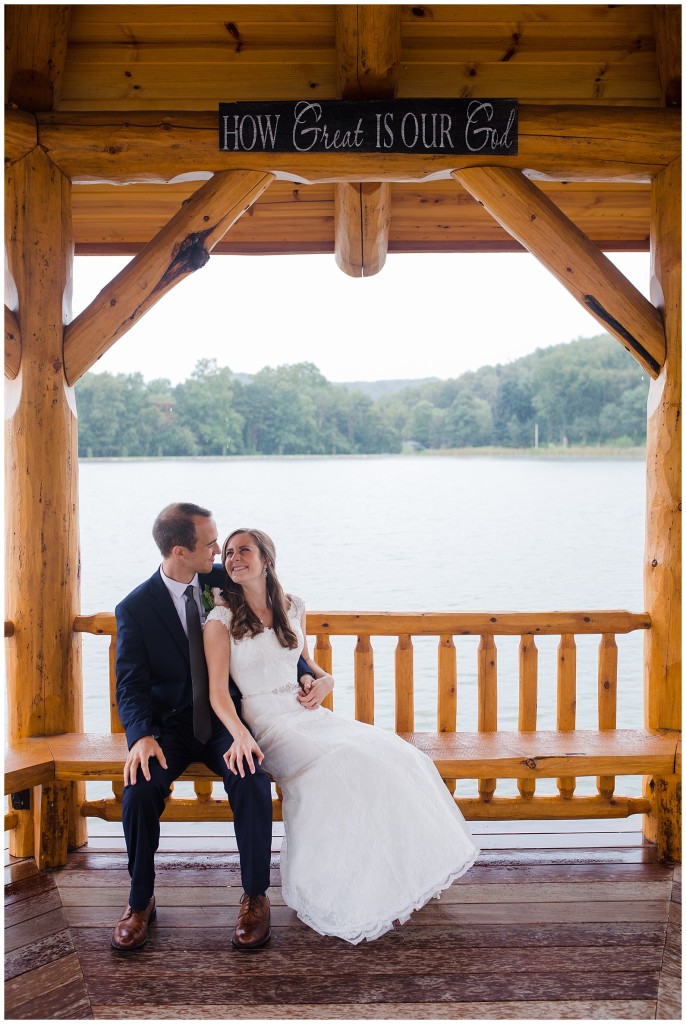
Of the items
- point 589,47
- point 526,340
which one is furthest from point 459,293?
point 589,47

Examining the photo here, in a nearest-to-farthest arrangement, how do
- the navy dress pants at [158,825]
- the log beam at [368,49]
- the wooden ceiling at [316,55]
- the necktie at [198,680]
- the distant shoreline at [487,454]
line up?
1. the navy dress pants at [158,825]
2. the necktie at [198,680]
3. the log beam at [368,49]
4. the wooden ceiling at [316,55]
5. the distant shoreline at [487,454]

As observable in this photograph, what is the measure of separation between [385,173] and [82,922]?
3177mm

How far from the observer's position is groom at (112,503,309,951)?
2814 millimetres

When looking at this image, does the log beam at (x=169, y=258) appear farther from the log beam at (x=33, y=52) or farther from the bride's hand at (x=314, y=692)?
the bride's hand at (x=314, y=692)

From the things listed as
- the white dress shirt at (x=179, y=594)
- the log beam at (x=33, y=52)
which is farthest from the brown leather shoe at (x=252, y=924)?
the log beam at (x=33, y=52)

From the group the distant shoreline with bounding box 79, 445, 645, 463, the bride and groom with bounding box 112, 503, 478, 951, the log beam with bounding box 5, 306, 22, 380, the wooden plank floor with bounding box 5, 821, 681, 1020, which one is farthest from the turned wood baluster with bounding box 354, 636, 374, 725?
the distant shoreline with bounding box 79, 445, 645, 463

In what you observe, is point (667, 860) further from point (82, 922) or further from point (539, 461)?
point (539, 461)

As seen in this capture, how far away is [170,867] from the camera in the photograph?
3.41 metres

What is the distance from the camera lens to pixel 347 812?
277 centimetres

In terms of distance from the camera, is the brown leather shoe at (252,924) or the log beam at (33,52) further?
the log beam at (33,52)

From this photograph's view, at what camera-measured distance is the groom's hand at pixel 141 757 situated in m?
2.85

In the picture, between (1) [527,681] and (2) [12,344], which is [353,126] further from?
(1) [527,681]

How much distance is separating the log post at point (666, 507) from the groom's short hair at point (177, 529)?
6.56 ft

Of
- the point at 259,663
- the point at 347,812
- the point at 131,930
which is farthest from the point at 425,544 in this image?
the point at 131,930
